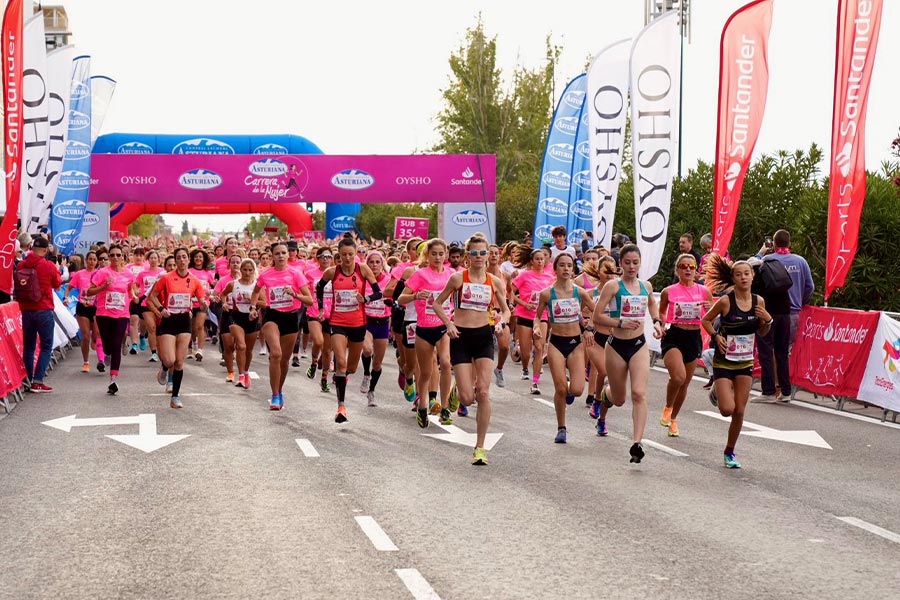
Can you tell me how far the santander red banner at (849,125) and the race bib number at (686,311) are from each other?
415 centimetres

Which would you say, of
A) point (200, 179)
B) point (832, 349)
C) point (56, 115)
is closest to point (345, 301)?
point (832, 349)

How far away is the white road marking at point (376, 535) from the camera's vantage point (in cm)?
723

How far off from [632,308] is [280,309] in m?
4.96

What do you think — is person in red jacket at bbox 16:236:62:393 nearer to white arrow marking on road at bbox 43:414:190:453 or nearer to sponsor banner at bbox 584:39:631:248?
white arrow marking on road at bbox 43:414:190:453

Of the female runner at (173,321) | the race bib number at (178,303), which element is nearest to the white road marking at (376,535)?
the female runner at (173,321)

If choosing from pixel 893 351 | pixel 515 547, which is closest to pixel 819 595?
pixel 515 547

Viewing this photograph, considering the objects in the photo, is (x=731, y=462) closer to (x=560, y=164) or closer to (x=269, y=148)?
(x=560, y=164)

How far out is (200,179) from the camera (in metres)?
39.4

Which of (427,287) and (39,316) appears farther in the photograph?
(39,316)

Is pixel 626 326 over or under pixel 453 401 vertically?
over

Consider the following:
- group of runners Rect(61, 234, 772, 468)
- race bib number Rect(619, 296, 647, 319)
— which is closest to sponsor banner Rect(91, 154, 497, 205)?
group of runners Rect(61, 234, 772, 468)

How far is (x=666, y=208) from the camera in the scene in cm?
1883

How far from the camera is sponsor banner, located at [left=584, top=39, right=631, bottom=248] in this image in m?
21.7

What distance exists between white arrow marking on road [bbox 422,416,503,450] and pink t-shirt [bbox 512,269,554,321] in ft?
10.6
